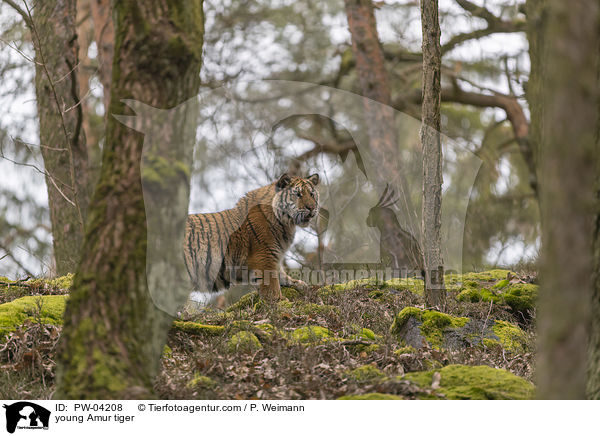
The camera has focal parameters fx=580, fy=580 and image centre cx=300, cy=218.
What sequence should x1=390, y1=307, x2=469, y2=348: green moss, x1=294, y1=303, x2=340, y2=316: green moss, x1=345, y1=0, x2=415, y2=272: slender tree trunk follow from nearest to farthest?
x1=390, y1=307, x2=469, y2=348: green moss < x1=294, y1=303, x2=340, y2=316: green moss < x1=345, y1=0, x2=415, y2=272: slender tree trunk

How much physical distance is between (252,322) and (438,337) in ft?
6.46

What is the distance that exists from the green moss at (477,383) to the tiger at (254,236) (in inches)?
145

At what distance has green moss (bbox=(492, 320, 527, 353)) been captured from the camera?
603 cm

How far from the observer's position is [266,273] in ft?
26.5

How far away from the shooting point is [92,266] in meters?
3.75

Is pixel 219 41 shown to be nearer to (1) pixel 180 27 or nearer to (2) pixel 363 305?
(2) pixel 363 305

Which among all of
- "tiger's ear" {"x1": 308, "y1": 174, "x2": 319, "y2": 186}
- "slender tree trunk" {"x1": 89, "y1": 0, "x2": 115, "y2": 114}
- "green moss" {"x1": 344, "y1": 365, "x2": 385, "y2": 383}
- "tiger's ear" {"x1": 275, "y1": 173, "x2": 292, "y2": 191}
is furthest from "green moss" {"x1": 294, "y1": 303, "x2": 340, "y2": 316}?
"slender tree trunk" {"x1": 89, "y1": 0, "x2": 115, "y2": 114}

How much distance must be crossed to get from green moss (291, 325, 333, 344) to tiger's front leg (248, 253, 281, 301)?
1.71m

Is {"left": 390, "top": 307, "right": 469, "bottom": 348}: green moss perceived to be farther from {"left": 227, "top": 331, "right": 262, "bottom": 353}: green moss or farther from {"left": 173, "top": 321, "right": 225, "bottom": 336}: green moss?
{"left": 173, "top": 321, "right": 225, "bottom": 336}: green moss

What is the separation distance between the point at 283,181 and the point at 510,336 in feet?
11.9

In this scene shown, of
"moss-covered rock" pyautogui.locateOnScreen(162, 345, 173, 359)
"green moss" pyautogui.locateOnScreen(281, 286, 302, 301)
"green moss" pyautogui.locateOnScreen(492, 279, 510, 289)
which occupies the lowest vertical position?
"moss-covered rock" pyautogui.locateOnScreen(162, 345, 173, 359)

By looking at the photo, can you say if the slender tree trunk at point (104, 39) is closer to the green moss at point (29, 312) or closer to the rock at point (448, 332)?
the green moss at point (29, 312)

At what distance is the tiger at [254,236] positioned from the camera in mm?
8070
